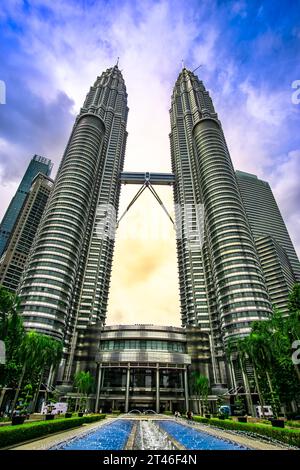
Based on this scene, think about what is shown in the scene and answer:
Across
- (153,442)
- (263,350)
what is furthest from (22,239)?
(153,442)

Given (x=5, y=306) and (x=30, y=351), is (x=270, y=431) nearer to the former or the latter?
(x=5, y=306)

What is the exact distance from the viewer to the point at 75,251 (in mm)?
101438

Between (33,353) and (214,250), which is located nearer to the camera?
(33,353)

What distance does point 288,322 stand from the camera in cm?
3378

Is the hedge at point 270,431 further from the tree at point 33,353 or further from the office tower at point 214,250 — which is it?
the office tower at point 214,250

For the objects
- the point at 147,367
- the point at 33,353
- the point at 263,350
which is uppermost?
the point at 147,367

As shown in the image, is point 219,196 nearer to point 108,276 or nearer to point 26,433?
point 108,276

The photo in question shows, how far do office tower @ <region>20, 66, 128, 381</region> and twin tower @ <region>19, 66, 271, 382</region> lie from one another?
0.36 m

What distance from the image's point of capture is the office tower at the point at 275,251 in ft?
466

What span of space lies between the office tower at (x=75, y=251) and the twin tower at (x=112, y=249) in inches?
14.0

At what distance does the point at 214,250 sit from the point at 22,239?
129581mm

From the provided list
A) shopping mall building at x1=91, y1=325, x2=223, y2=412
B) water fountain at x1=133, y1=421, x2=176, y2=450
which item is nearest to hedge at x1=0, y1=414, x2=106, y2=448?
water fountain at x1=133, y1=421, x2=176, y2=450

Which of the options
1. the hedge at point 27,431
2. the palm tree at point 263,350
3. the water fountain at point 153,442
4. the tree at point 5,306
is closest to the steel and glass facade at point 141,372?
the palm tree at point 263,350

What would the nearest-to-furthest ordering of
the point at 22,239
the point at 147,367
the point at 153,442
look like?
the point at 153,442
the point at 147,367
the point at 22,239
